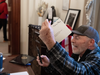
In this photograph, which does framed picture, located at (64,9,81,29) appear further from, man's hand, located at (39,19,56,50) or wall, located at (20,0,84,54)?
man's hand, located at (39,19,56,50)

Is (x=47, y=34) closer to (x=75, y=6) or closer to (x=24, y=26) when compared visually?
(x=75, y=6)

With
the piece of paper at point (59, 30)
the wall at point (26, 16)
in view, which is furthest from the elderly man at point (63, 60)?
the wall at point (26, 16)

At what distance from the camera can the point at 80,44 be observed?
49.3 inches

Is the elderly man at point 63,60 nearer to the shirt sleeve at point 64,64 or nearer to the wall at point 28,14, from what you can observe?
the shirt sleeve at point 64,64

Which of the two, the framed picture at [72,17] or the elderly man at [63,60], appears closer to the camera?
the elderly man at [63,60]

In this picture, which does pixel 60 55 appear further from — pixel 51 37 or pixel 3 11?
pixel 3 11

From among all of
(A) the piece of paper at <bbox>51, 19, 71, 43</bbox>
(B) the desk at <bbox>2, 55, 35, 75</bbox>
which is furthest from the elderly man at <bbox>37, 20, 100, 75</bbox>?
(B) the desk at <bbox>2, 55, 35, 75</bbox>

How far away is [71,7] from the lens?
92.3 inches

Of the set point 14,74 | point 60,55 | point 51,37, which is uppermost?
point 51,37

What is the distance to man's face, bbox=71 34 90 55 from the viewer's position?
4.03 feet

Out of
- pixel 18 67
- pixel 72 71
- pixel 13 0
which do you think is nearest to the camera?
pixel 72 71

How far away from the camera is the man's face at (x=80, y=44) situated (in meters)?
1.23

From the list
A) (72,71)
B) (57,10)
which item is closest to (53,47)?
(72,71)

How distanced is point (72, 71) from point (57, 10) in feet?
7.32
